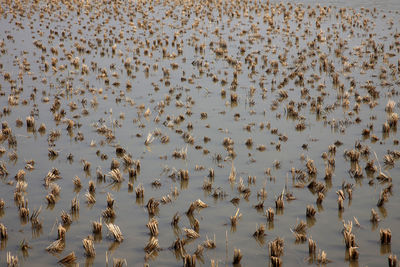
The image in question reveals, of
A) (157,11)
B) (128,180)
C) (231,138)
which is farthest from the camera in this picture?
(157,11)

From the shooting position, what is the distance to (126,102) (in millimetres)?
15805

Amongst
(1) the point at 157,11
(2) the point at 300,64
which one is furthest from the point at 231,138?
(1) the point at 157,11

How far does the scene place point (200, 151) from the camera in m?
11.9

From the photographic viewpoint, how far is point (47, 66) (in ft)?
64.3

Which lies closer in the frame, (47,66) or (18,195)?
(18,195)

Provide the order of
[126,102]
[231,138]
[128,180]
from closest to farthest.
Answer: [128,180]
[231,138]
[126,102]

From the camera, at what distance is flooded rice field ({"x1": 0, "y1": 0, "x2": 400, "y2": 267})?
25.9 feet

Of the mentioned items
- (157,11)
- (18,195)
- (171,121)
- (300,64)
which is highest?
(157,11)

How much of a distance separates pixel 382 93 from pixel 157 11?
22102 millimetres

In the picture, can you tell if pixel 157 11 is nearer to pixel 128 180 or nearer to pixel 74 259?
pixel 128 180

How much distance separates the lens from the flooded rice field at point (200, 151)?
25.9 ft

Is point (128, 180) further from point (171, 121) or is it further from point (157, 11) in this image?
point (157, 11)

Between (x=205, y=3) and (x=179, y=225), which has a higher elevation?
(x=205, y=3)

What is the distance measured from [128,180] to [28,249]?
302 cm
